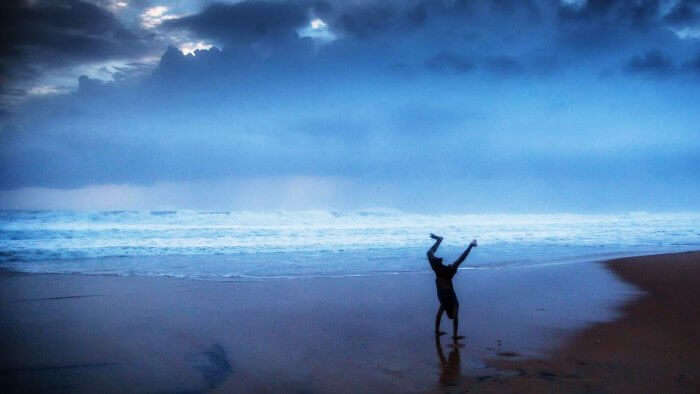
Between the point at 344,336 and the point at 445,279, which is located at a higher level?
the point at 445,279

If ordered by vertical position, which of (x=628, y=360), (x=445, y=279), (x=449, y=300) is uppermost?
(x=445, y=279)

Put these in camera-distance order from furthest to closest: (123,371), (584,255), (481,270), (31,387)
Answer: (584,255) < (481,270) < (123,371) < (31,387)

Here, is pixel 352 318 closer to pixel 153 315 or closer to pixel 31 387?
pixel 153 315

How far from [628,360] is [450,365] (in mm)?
2187

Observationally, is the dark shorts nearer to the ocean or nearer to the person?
the person

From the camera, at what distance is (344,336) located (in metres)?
7.46

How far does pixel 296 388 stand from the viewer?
5.38 metres

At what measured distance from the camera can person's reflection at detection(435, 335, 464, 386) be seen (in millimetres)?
5520

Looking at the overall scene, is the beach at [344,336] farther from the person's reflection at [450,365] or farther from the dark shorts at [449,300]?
the dark shorts at [449,300]

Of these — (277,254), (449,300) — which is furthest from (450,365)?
(277,254)

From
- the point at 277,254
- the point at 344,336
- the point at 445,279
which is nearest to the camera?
the point at 445,279

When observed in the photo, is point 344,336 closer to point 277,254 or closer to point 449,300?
point 449,300

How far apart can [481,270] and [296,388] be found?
9809 mm

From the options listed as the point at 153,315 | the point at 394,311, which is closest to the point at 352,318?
the point at 394,311
